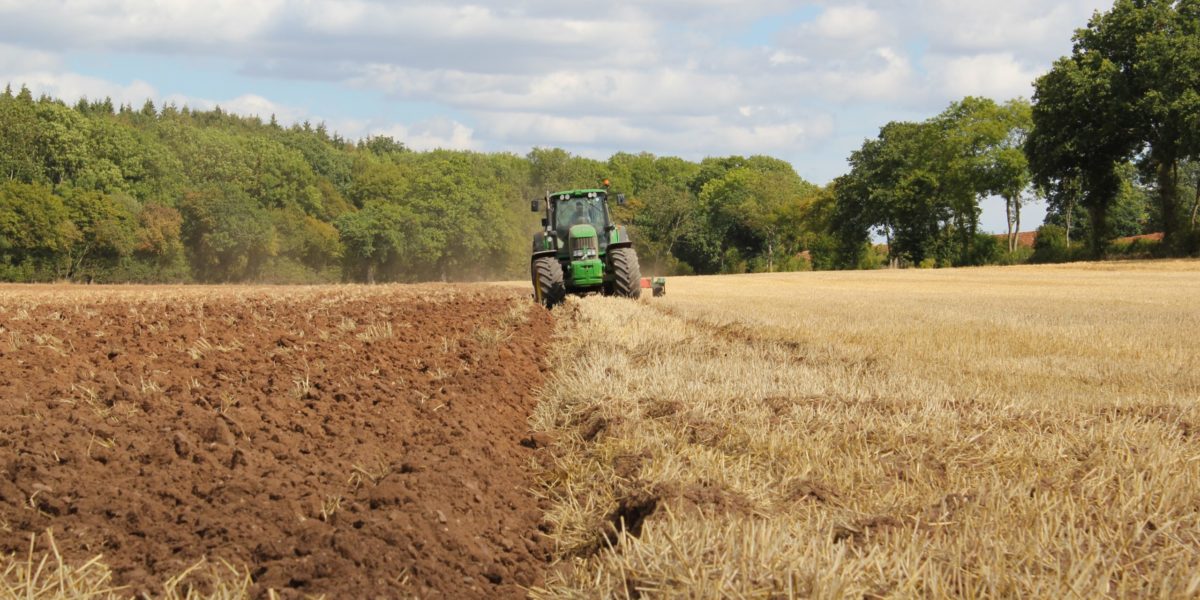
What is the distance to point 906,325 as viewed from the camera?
1437 centimetres

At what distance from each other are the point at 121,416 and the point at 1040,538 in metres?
5.37

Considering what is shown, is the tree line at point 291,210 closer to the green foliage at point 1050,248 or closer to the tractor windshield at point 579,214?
the green foliage at point 1050,248

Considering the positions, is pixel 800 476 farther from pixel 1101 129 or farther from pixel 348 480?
pixel 1101 129

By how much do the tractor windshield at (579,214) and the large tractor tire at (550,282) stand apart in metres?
1.62

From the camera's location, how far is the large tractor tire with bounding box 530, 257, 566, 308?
1888 centimetres

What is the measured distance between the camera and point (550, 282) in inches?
744

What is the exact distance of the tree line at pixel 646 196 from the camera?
156 feet

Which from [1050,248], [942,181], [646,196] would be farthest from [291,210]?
[1050,248]

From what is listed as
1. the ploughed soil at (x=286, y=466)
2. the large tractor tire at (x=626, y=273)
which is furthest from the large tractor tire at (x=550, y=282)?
the ploughed soil at (x=286, y=466)

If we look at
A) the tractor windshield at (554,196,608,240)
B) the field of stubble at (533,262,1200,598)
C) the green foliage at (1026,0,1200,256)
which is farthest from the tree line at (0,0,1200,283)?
the field of stubble at (533,262,1200,598)

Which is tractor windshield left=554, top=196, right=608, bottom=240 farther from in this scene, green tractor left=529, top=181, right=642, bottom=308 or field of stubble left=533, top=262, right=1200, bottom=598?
field of stubble left=533, top=262, right=1200, bottom=598

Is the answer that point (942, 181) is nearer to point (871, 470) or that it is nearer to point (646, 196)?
point (646, 196)

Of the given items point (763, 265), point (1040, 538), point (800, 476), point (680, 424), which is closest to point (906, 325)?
point (680, 424)

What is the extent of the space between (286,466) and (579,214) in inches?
621
